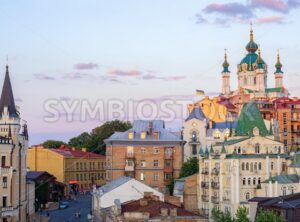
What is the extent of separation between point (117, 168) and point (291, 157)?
29485 mm

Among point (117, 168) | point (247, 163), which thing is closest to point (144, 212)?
point (247, 163)

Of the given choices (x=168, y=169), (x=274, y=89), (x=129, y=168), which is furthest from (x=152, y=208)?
(x=274, y=89)

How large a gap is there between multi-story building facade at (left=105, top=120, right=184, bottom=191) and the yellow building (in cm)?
2679

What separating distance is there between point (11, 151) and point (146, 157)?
28.6 m

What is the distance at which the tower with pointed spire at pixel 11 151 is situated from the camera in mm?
70000

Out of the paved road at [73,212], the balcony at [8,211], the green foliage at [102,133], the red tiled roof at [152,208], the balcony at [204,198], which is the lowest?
the paved road at [73,212]

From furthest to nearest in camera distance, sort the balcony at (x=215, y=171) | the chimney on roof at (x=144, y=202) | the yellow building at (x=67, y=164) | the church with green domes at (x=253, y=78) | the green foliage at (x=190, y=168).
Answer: the church with green domes at (x=253, y=78) → the yellow building at (x=67, y=164) → the green foliage at (x=190, y=168) → the balcony at (x=215, y=171) → the chimney on roof at (x=144, y=202)

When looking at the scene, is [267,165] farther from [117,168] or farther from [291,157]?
[117,168]

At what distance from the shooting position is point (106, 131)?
144 metres

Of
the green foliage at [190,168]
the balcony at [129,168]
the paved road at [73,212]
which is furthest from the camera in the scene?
the balcony at [129,168]

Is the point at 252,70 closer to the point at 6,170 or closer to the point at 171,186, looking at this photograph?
the point at 171,186

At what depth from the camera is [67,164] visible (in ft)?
401

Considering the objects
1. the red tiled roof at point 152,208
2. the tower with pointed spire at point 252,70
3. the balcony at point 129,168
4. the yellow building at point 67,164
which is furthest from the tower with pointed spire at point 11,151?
the tower with pointed spire at point 252,70

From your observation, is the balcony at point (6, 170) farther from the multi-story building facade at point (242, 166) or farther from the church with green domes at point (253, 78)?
the church with green domes at point (253, 78)
